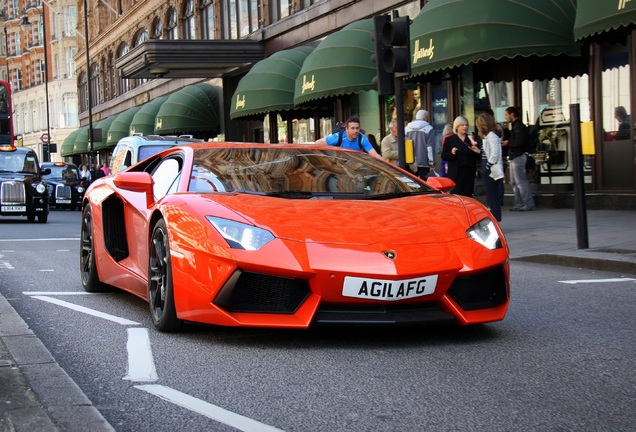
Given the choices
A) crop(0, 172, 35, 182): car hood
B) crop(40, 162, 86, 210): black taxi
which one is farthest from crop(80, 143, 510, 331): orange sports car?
crop(40, 162, 86, 210): black taxi

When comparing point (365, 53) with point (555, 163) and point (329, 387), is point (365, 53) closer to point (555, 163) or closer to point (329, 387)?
point (555, 163)

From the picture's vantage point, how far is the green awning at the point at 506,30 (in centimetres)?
1645

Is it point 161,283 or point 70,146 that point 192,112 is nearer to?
point 70,146

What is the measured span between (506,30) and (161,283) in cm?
Answer: 1185

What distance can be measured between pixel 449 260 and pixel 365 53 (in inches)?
667

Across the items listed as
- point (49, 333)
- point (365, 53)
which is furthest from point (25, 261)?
point (365, 53)

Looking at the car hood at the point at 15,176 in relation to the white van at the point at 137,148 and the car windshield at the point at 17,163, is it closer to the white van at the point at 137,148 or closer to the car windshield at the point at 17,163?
the car windshield at the point at 17,163

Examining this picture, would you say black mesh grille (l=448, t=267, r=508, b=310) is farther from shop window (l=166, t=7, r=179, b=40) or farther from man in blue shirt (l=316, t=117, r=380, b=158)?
shop window (l=166, t=7, r=179, b=40)

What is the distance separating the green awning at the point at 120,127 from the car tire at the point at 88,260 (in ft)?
128

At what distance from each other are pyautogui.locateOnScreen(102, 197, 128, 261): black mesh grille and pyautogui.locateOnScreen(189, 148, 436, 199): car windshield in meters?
1.02

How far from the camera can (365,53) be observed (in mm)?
21844

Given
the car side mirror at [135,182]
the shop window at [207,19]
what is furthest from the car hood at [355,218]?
the shop window at [207,19]

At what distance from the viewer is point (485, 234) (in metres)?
5.70

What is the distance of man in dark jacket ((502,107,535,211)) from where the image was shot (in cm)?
1695
